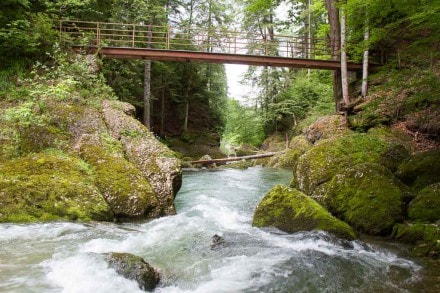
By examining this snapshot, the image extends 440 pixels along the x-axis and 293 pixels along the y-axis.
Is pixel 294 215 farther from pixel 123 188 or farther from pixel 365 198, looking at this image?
pixel 123 188

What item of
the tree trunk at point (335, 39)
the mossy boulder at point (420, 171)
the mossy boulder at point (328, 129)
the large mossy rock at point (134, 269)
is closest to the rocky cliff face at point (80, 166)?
the large mossy rock at point (134, 269)

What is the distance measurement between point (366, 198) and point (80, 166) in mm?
6085

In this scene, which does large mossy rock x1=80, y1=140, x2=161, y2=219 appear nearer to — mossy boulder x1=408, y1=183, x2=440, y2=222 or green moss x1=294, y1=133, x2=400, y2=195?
green moss x1=294, y1=133, x2=400, y2=195

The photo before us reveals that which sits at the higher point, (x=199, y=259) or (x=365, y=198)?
(x=365, y=198)

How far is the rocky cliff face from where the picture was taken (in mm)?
6734

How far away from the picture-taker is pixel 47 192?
680 centimetres

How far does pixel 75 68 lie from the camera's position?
12.3m

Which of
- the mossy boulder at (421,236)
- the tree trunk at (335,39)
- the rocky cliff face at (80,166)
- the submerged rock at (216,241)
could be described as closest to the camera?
the mossy boulder at (421,236)

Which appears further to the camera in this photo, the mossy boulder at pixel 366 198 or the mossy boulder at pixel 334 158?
the mossy boulder at pixel 334 158

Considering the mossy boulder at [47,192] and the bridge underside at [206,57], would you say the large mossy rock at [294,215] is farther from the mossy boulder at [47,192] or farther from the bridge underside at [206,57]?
the bridge underside at [206,57]

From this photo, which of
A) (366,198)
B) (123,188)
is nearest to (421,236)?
(366,198)

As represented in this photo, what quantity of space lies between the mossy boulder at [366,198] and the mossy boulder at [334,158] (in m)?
0.64

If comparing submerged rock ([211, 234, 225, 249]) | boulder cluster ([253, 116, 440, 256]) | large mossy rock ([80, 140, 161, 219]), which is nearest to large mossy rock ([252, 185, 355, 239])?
boulder cluster ([253, 116, 440, 256])

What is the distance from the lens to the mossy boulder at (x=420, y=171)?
25.3ft
